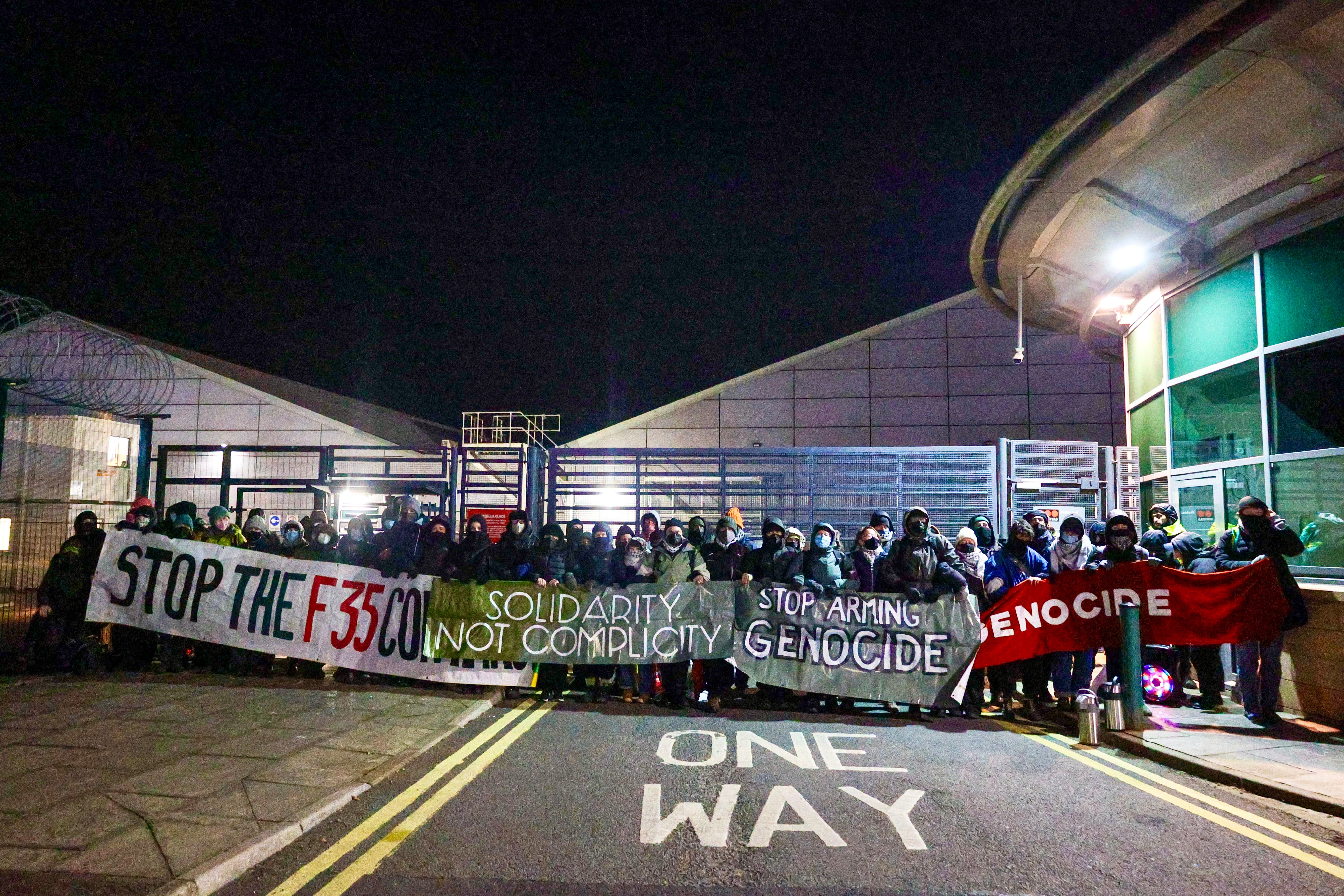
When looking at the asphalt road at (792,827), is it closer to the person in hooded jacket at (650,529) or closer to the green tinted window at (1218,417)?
the person in hooded jacket at (650,529)

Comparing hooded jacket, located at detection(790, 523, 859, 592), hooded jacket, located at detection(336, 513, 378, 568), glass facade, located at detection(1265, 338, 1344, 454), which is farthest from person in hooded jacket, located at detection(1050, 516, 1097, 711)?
hooded jacket, located at detection(336, 513, 378, 568)

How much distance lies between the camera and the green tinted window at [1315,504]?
8672 millimetres

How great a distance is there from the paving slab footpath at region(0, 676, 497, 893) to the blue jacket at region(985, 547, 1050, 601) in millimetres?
5373

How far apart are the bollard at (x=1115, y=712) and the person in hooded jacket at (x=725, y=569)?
11.1 ft

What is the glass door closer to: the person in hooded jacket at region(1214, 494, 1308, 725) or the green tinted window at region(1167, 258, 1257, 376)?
the green tinted window at region(1167, 258, 1257, 376)

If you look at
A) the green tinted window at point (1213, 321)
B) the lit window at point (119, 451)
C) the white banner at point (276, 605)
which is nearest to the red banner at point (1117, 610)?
the green tinted window at point (1213, 321)

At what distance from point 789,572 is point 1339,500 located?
5641 mm

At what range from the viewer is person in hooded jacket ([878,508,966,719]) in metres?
8.70

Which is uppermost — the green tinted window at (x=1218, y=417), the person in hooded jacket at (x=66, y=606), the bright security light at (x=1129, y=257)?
the bright security light at (x=1129, y=257)

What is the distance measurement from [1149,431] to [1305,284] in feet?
13.7

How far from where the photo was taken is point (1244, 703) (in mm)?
8086

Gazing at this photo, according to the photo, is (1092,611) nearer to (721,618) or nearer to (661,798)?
(721,618)

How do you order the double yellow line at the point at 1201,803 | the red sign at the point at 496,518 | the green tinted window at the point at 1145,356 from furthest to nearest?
the red sign at the point at 496,518, the green tinted window at the point at 1145,356, the double yellow line at the point at 1201,803

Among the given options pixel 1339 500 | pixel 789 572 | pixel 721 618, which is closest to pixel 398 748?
pixel 721 618
